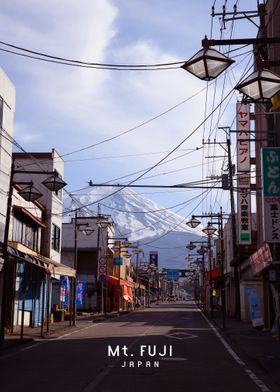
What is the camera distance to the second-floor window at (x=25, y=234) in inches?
1223

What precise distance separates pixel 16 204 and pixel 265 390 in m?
21.8

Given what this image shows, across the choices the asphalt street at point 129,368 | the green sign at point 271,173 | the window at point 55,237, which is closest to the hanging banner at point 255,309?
the asphalt street at point 129,368

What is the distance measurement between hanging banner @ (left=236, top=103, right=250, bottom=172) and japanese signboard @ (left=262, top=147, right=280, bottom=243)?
31.1 feet

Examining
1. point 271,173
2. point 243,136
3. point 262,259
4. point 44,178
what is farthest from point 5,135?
point 243,136

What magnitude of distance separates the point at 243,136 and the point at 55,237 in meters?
15.1

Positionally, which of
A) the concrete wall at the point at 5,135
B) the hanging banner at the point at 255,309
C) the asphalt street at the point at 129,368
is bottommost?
the asphalt street at the point at 129,368

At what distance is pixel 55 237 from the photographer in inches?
1582

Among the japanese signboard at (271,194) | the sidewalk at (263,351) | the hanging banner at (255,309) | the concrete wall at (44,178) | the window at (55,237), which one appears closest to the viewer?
the sidewalk at (263,351)

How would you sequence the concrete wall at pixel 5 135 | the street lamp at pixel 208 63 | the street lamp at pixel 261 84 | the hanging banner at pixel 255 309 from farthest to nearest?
1. the hanging banner at pixel 255 309
2. the concrete wall at pixel 5 135
3. the street lamp at pixel 261 84
4. the street lamp at pixel 208 63

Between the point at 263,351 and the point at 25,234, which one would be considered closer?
the point at 263,351

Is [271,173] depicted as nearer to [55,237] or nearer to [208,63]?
[208,63]

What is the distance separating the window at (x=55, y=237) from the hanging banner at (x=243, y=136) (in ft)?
43.8

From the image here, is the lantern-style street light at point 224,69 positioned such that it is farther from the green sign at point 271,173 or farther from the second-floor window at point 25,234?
the second-floor window at point 25,234

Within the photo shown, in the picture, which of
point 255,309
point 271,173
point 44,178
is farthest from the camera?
point 44,178
